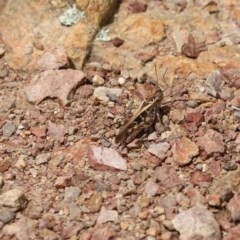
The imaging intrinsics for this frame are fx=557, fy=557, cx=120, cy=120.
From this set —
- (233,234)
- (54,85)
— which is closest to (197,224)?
(233,234)

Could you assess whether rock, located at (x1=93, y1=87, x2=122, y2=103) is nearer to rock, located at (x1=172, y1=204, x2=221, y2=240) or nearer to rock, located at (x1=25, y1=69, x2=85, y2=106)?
rock, located at (x1=25, y1=69, x2=85, y2=106)

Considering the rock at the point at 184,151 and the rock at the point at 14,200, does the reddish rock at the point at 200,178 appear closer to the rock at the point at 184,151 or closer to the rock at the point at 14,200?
the rock at the point at 184,151

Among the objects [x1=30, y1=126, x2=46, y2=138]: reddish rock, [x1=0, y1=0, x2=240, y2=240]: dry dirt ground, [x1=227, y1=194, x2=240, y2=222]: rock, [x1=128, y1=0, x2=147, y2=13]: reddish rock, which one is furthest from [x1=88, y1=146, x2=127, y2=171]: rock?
[x1=128, y1=0, x2=147, y2=13]: reddish rock

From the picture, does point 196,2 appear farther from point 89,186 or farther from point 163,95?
point 89,186

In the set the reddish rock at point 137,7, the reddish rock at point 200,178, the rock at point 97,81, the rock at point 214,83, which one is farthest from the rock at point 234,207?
the reddish rock at point 137,7

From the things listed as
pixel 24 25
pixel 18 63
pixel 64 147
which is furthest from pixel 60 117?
pixel 24 25

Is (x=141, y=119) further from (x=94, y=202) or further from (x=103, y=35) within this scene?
(x=103, y=35)
